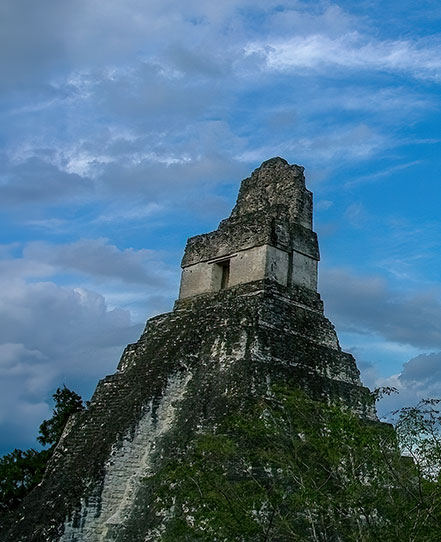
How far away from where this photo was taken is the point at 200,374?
12.3 meters

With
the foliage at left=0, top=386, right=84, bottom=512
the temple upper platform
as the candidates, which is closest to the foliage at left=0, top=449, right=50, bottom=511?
the foliage at left=0, top=386, right=84, bottom=512

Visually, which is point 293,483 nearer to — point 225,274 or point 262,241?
point 262,241

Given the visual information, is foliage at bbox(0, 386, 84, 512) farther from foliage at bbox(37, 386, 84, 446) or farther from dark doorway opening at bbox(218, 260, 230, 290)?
dark doorway opening at bbox(218, 260, 230, 290)

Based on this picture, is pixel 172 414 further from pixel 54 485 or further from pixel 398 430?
pixel 398 430

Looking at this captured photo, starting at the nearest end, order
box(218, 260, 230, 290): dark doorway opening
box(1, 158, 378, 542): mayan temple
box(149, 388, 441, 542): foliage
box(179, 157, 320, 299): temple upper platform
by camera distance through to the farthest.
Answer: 1. box(149, 388, 441, 542): foliage
2. box(1, 158, 378, 542): mayan temple
3. box(179, 157, 320, 299): temple upper platform
4. box(218, 260, 230, 290): dark doorway opening

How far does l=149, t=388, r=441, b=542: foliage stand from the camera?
8305 millimetres

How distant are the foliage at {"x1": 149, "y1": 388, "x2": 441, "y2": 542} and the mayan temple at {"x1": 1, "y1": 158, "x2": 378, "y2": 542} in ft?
0.50

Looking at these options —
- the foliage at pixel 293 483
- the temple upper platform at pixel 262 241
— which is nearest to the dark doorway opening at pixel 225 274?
the temple upper platform at pixel 262 241

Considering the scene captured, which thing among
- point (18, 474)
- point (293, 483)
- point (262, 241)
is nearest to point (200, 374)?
point (293, 483)

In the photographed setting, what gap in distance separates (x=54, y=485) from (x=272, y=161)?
28.8 ft

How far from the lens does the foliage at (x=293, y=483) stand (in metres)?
8.30

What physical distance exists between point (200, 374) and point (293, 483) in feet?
9.85

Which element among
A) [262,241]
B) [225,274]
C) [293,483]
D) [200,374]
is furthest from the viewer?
[225,274]

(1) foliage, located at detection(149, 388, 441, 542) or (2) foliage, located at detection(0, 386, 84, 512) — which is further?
(2) foliage, located at detection(0, 386, 84, 512)
